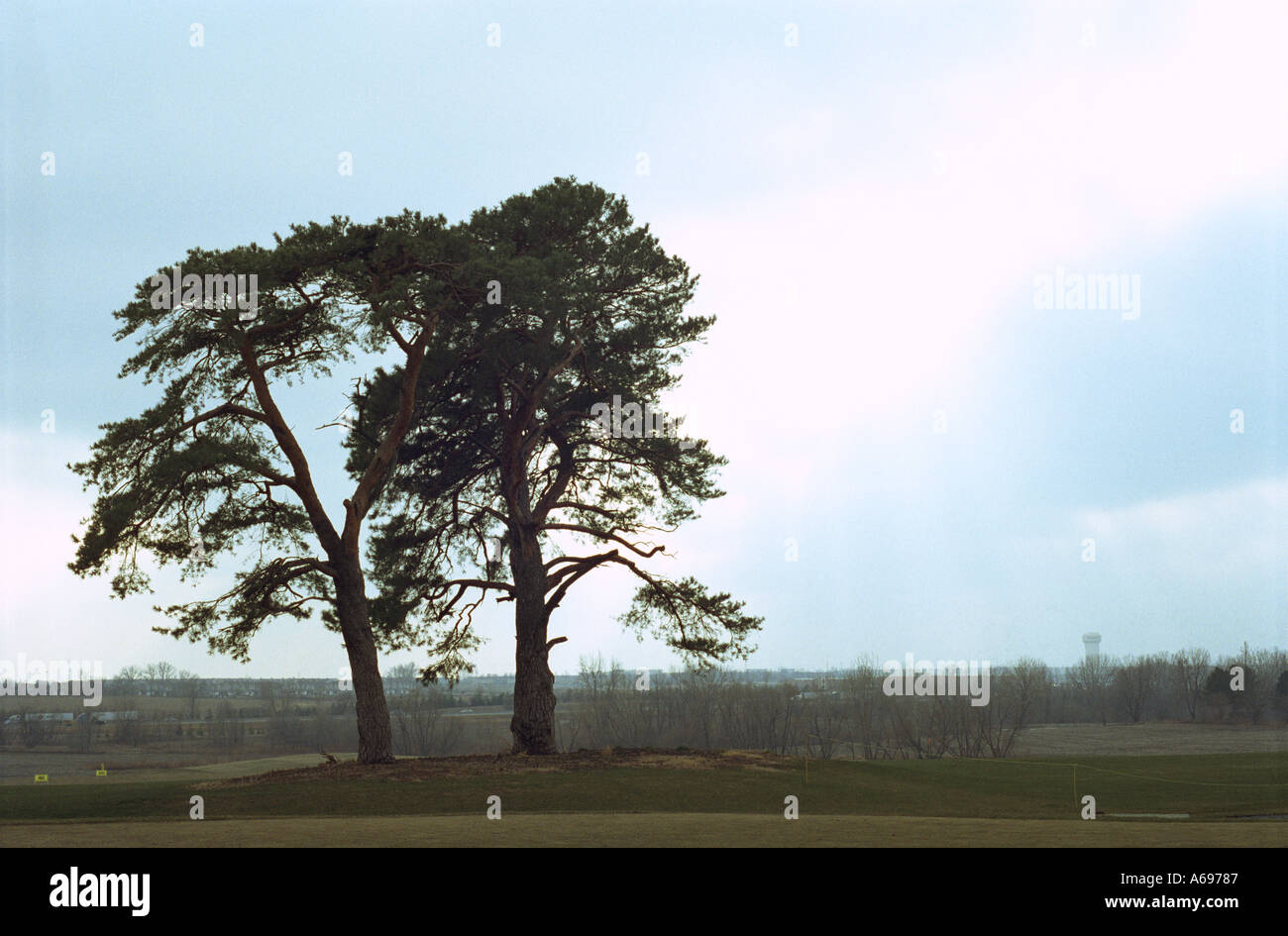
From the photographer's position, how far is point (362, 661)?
25.5 m

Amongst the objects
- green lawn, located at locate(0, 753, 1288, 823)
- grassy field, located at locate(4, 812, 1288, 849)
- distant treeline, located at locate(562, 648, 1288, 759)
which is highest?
grassy field, located at locate(4, 812, 1288, 849)

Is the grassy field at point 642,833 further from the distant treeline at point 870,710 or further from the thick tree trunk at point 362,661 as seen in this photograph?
the distant treeline at point 870,710

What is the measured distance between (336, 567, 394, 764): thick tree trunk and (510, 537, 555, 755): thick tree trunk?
14.3 feet

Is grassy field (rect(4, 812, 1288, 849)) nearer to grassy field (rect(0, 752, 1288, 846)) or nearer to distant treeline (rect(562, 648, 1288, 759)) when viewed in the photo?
grassy field (rect(0, 752, 1288, 846))

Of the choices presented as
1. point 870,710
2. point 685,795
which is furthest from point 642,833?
point 870,710

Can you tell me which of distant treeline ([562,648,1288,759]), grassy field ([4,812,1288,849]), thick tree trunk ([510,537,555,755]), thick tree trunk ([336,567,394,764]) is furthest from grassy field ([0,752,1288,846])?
distant treeline ([562,648,1288,759])

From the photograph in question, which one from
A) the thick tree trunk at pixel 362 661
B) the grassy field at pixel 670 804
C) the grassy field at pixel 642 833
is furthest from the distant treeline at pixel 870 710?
the grassy field at pixel 642 833

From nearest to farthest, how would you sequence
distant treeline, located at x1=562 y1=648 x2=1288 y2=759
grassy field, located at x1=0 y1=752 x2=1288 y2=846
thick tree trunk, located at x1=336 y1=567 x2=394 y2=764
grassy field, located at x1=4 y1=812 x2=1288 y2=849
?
grassy field, located at x1=4 y1=812 x2=1288 y2=849
grassy field, located at x1=0 y1=752 x2=1288 y2=846
thick tree trunk, located at x1=336 y1=567 x2=394 y2=764
distant treeline, located at x1=562 y1=648 x2=1288 y2=759

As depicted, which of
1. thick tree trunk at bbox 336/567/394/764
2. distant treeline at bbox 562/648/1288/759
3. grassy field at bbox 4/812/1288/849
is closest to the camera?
grassy field at bbox 4/812/1288/849

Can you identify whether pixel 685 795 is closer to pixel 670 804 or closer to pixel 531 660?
pixel 670 804

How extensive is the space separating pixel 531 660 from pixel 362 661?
527cm

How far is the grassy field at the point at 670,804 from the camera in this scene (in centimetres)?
1373

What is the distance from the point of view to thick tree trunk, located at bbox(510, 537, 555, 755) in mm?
28688
